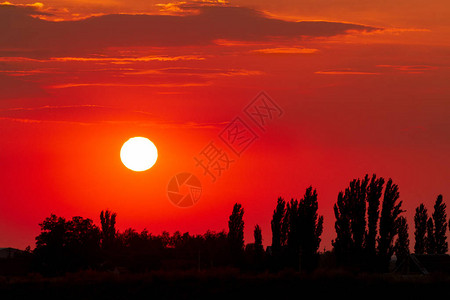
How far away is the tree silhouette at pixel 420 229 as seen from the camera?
89688 millimetres

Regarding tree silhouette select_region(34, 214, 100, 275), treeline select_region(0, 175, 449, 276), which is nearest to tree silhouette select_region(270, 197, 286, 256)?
treeline select_region(0, 175, 449, 276)

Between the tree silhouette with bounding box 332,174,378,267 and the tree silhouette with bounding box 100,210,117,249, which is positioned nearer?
the tree silhouette with bounding box 332,174,378,267

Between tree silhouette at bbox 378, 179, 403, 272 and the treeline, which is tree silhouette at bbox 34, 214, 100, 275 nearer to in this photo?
the treeline

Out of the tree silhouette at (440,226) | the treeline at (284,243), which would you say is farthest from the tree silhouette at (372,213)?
the tree silhouette at (440,226)

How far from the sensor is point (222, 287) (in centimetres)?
5344

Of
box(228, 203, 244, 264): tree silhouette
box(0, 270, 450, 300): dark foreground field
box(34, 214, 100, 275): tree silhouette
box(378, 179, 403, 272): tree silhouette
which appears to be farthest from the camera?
box(228, 203, 244, 264): tree silhouette

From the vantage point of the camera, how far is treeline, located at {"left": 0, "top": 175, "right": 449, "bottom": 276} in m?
66.8

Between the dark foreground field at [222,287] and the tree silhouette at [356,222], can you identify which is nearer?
the dark foreground field at [222,287]

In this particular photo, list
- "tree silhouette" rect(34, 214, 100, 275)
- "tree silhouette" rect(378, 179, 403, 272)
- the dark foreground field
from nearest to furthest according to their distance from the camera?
the dark foreground field < "tree silhouette" rect(378, 179, 403, 272) < "tree silhouette" rect(34, 214, 100, 275)

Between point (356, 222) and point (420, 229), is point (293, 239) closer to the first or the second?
point (356, 222)

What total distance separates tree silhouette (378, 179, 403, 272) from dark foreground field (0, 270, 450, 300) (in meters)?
9.94

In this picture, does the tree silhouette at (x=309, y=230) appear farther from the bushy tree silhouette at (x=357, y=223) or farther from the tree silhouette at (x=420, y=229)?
the tree silhouette at (x=420, y=229)

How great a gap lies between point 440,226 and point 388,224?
75.9 ft

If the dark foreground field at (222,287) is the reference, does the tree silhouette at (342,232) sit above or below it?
above
